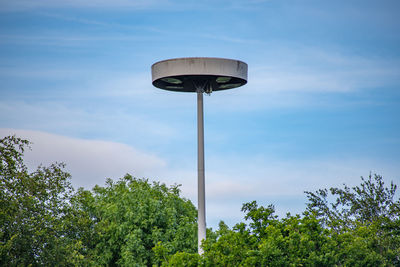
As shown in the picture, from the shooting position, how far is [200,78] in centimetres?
2206

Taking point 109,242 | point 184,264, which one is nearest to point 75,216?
point 109,242

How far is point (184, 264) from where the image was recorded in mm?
20391

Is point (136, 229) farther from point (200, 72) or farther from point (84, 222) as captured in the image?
point (200, 72)

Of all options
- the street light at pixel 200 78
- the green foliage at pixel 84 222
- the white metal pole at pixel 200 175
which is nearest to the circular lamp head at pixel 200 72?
the street light at pixel 200 78

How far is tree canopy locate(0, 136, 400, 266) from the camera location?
2050cm

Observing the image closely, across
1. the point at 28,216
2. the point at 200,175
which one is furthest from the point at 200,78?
the point at 28,216

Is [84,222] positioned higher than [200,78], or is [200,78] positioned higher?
[200,78]

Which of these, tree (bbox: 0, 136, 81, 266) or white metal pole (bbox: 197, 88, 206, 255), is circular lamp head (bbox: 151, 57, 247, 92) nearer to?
white metal pole (bbox: 197, 88, 206, 255)

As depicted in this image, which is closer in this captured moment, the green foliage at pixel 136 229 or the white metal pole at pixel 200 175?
the white metal pole at pixel 200 175

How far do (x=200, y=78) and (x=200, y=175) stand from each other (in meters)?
3.39

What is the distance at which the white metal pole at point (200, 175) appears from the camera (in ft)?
71.7

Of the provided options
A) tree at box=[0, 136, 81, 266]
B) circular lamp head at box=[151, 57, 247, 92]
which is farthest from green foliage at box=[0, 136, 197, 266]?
circular lamp head at box=[151, 57, 247, 92]

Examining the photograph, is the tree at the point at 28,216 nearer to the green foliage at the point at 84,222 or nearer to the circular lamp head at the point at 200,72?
the green foliage at the point at 84,222

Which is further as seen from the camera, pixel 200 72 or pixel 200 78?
pixel 200 78
